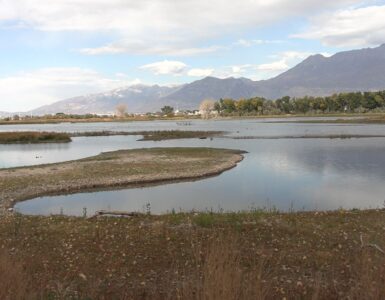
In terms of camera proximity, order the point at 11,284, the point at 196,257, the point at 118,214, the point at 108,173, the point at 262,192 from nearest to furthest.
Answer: the point at 11,284
the point at 196,257
the point at 118,214
the point at 262,192
the point at 108,173

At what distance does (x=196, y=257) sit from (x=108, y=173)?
30.8 m

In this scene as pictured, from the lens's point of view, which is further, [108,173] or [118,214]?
[108,173]

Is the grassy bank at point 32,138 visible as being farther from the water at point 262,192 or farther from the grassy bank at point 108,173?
the water at point 262,192

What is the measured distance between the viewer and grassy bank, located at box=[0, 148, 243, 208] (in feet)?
105

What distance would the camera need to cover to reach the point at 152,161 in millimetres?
45875

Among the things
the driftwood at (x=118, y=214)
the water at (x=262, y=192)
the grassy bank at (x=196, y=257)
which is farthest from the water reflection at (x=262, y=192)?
the grassy bank at (x=196, y=257)

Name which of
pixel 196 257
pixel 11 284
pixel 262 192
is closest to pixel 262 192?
pixel 262 192

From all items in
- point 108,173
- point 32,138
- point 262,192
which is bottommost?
point 262,192

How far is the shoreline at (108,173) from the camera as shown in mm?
31750

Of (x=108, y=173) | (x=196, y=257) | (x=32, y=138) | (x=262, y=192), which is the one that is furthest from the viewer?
(x=32, y=138)

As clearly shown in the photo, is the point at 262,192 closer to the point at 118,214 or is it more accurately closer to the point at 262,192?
the point at 262,192

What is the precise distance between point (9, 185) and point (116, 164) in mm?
13383

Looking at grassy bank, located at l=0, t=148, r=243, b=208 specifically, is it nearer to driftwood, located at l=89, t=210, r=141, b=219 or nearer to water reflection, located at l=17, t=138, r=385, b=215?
water reflection, located at l=17, t=138, r=385, b=215

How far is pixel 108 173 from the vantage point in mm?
38094
